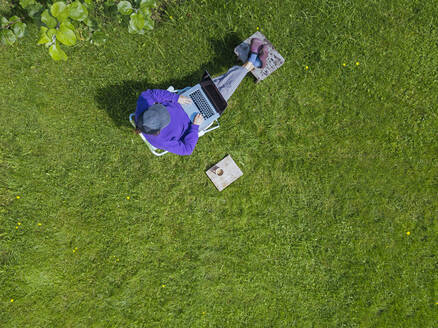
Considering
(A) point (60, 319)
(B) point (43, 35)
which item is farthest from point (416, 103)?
(A) point (60, 319)

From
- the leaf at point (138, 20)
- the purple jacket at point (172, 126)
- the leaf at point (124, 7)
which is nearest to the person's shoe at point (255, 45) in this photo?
the purple jacket at point (172, 126)

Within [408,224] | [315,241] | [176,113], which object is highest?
[176,113]

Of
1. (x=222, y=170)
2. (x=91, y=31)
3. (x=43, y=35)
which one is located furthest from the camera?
(x=222, y=170)

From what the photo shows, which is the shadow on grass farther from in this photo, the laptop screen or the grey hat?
the grey hat

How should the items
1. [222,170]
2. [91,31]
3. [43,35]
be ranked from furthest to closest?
[222,170] → [91,31] → [43,35]

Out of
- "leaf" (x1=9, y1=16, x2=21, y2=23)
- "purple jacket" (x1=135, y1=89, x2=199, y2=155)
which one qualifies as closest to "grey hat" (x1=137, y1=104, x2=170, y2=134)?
"purple jacket" (x1=135, y1=89, x2=199, y2=155)

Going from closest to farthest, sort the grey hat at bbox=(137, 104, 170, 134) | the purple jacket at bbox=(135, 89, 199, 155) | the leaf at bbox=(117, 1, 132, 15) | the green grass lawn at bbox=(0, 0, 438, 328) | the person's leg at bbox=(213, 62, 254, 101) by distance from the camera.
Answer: the grey hat at bbox=(137, 104, 170, 134) < the purple jacket at bbox=(135, 89, 199, 155) < the leaf at bbox=(117, 1, 132, 15) < the person's leg at bbox=(213, 62, 254, 101) < the green grass lawn at bbox=(0, 0, 438, 328)

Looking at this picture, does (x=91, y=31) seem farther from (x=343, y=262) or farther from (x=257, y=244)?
(x=343, y=262)
